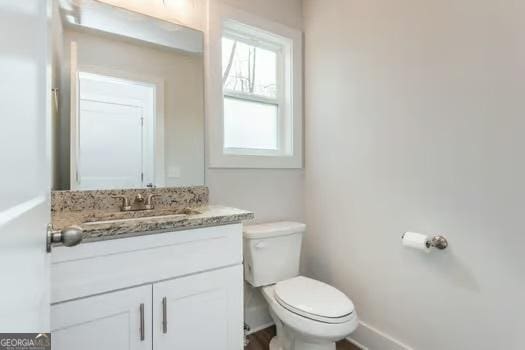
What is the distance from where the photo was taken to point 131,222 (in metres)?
1.04

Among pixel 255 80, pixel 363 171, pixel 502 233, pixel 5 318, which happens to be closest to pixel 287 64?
pixel 255 80

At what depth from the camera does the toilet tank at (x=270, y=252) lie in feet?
5.45

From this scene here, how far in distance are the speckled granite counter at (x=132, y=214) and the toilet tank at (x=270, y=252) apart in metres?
0.32

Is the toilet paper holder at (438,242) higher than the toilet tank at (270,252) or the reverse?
higher

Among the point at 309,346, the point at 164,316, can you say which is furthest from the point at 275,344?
the point at 164,316

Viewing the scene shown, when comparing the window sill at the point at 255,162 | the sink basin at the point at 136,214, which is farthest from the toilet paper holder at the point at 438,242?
the sink basin at the point at 136,214

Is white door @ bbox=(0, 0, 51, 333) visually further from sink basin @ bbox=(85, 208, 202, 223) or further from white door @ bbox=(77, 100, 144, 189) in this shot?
white door @ bbox=(77, 100, 144, 189)

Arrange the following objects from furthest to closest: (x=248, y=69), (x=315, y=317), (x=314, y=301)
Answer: (x=248, y=69) < (x=314, y=301) < (x=315, y=317)

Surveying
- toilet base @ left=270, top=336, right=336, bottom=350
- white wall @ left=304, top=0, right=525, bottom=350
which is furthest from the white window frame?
toilet base @ left=270, top=336, right=336, bottom=350

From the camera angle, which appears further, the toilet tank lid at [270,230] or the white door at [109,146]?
the toilet tank lid at [270,230]

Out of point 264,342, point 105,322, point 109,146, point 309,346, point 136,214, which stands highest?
point 109,146

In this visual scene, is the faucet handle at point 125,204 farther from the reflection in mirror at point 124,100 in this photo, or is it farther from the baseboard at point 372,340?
the baseboard at point 372,340

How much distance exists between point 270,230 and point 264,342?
736 millimetres

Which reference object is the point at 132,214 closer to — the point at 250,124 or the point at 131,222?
the point at 131,222
